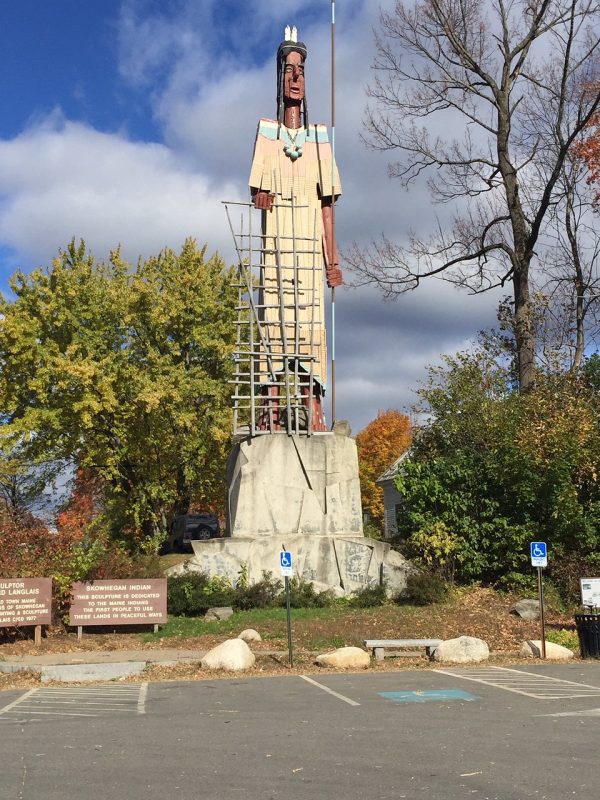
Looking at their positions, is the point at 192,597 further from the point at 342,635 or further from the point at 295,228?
the point at 295,228

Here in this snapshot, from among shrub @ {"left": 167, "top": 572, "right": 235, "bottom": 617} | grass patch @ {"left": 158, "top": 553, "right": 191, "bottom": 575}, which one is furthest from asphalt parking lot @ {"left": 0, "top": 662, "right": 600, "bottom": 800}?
grass patch @ {"left": 158, "top": 553, "right": 191, "bottom": 575}

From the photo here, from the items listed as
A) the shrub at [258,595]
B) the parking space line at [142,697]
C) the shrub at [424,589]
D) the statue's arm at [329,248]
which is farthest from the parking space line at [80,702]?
the statue's arm at [329,248]

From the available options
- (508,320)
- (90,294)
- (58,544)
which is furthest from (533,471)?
(90,294)

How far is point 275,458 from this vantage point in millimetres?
21234

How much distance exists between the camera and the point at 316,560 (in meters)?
20.6

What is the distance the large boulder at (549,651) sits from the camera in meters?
14.8

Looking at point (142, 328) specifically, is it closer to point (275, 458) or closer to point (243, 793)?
point (275, 458)

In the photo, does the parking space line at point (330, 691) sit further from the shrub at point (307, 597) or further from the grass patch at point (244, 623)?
the shrub at point (307, 597)

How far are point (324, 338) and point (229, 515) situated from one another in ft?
17.4

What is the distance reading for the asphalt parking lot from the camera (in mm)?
6324

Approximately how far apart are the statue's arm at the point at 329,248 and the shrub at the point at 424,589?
8.39 meters

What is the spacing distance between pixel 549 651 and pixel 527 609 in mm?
3593

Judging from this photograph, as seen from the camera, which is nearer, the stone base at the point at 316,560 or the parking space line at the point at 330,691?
the parking space line at the point at 330,691

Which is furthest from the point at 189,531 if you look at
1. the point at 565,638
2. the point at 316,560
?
the point at 565,638
